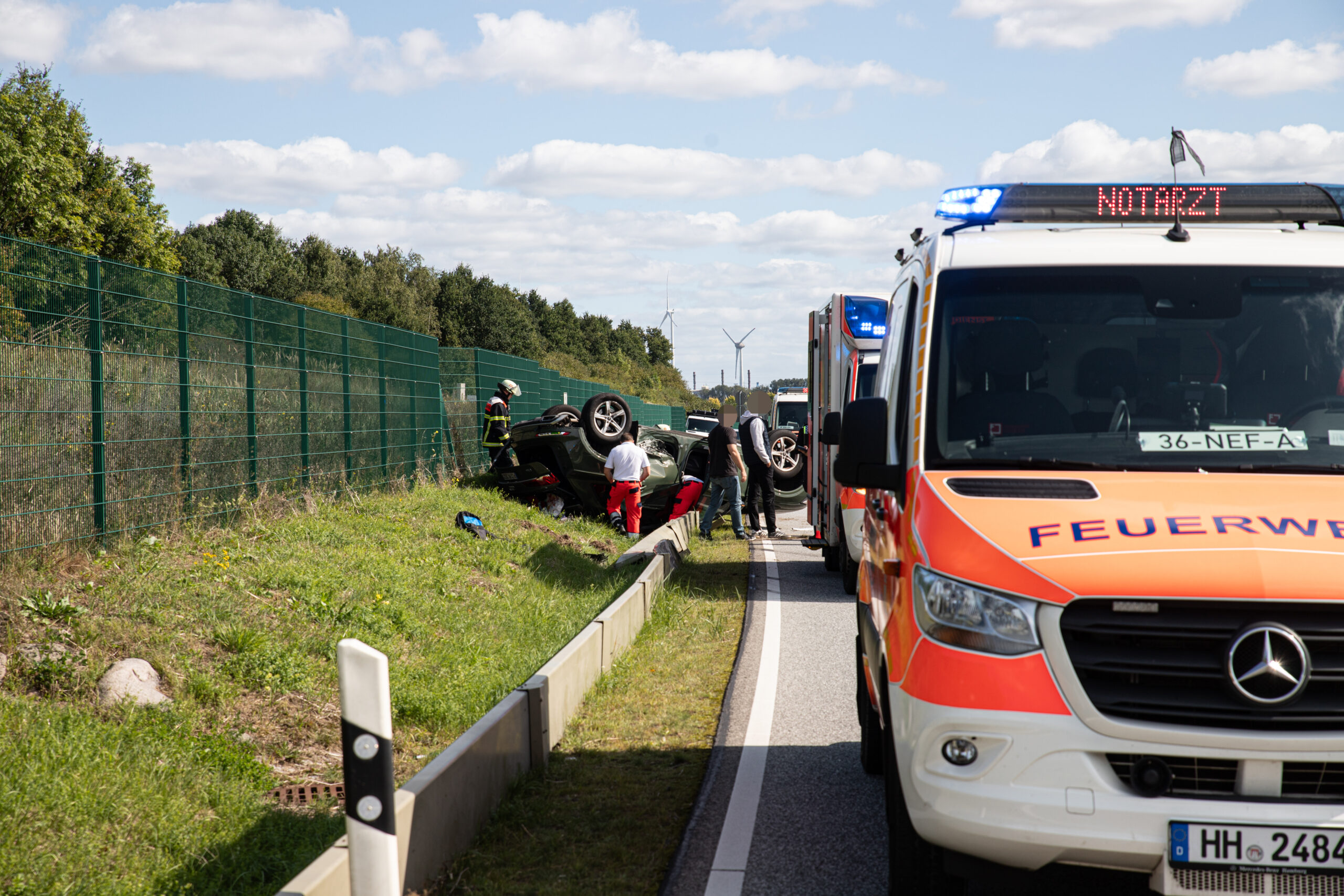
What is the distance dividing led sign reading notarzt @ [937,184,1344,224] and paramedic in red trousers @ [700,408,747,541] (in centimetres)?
1129

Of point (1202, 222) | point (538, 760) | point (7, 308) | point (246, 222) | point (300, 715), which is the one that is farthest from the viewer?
point (246, 222)

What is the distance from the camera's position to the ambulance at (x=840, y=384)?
11336mm

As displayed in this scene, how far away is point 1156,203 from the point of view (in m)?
5.14

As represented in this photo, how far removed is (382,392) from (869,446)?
39.7 feet

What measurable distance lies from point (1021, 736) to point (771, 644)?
6102 mm

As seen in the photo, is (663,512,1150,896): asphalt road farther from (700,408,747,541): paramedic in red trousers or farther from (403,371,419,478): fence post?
(403,371,419,478): fence post

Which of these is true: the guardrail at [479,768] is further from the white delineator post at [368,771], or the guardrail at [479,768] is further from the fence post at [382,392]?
the fence post at [382,392]

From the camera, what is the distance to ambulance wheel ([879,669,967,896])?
12.4 ft

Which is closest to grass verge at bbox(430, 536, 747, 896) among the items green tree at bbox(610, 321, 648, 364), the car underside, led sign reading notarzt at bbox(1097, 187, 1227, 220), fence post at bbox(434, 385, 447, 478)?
led sign reading notarzt at bbox(1097, 187, 1227, 220)

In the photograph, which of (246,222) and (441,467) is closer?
(441,467)

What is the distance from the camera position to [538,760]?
5805 mm

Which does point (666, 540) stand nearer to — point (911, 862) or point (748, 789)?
point (748, 789)

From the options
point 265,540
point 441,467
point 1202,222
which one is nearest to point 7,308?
point 265,540

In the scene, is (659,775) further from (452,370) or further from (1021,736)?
(452,370)
